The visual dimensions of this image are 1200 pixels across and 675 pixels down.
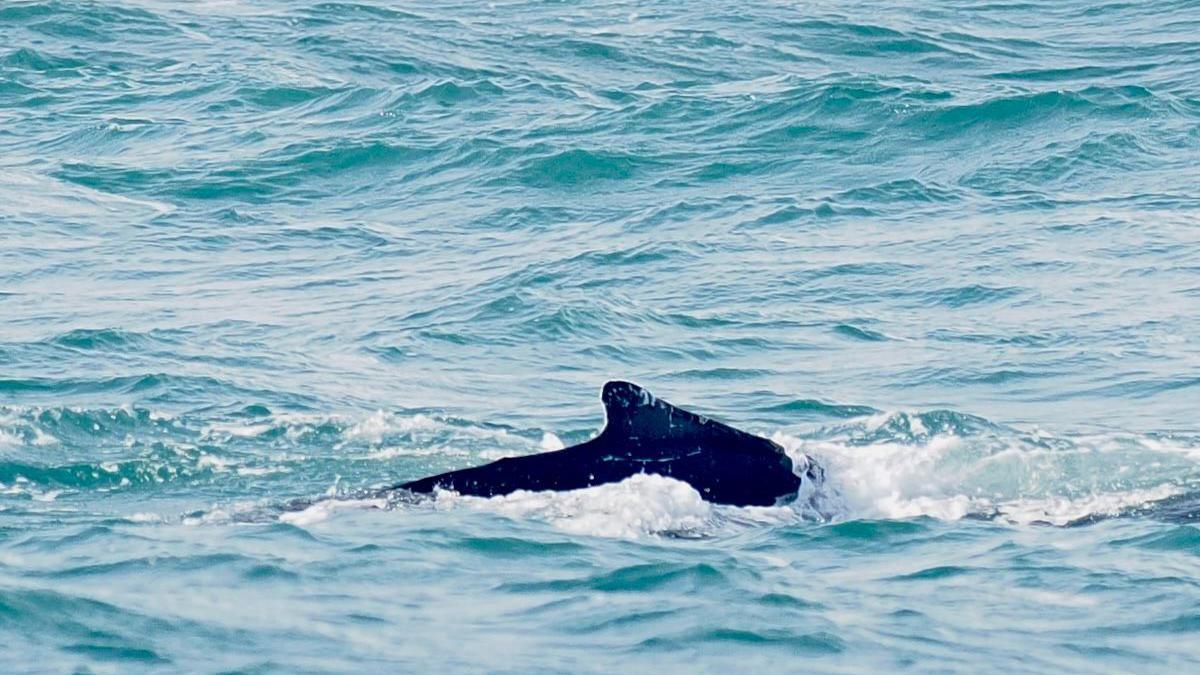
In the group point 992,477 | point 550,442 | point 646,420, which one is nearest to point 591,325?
point 550,442

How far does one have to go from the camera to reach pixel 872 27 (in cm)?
3662

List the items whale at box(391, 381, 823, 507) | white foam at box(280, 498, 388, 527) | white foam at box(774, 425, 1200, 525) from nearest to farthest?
white foam at box(280, 498, 388, 527) → whale at box(391, 381, 823, 507) → white foam at box(774, 425, 1200, 525)

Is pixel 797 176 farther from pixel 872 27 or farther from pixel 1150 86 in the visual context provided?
pixel 872 27

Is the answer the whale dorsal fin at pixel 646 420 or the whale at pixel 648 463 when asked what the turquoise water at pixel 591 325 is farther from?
the whale dorsal fin at pixel 646 420

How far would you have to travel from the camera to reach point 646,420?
14.0 meters

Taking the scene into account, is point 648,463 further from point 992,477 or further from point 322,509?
point 992,477

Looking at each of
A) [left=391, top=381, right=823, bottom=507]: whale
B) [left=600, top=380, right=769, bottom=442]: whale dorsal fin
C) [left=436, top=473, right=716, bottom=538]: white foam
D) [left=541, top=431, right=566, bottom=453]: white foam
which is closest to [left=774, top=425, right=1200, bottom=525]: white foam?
[left=391, top=381, right=823, bottom=507]: whale

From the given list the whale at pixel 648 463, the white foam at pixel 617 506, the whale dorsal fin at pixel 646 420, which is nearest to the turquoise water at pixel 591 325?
the white foam at pixel 617 506

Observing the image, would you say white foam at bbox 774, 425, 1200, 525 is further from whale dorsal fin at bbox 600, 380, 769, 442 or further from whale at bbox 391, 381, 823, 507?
whale dorsal fin at bbox 600, 380, 769, 442

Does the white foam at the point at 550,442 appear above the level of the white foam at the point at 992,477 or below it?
below

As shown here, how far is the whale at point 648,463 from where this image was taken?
13.9 m

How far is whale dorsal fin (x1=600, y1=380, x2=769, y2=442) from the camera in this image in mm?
13773

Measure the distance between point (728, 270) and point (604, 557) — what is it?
10.2m

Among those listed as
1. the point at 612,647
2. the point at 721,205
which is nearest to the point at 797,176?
the point at 721,205
